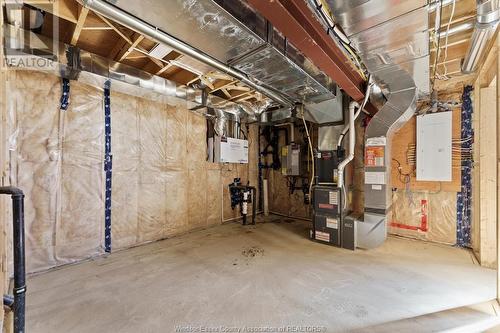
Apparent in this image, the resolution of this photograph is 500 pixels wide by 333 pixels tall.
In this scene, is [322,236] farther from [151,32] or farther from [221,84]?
[151,32]

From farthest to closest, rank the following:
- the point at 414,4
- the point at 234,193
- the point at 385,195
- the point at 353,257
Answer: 1. the point at 234,193
2. the point at 385,195
3. the point at 353,257
4. the point at 414,4

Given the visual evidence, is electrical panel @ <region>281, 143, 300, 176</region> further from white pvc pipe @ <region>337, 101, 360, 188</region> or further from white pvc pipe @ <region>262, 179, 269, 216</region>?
white pvc pipe @ <region>337, 101, 360, 188</region>

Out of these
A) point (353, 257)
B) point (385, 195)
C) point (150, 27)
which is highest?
point (150, 27)

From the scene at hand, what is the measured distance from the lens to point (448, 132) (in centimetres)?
313

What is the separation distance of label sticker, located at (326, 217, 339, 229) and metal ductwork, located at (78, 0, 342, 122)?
1.91 metres

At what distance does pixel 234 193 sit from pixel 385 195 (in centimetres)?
275

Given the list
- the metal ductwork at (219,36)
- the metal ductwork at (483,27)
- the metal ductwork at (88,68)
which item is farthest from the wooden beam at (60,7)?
the metal ductwork at (483,27)

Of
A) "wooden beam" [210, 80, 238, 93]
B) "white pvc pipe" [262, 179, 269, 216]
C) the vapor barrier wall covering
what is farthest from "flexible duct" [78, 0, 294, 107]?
"white pvc pipe" [262, 179, 269, 216]

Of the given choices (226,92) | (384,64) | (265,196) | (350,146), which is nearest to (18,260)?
(384,64)

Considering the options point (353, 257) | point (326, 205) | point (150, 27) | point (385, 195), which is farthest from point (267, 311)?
point (150, 27)

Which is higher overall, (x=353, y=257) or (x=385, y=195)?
(x=385, y=195)

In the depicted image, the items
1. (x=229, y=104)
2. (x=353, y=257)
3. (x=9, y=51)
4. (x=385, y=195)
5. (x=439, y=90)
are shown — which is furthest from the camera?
(x=229, y=104)

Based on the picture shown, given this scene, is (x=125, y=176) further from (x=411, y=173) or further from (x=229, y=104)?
(x=411, y=173)

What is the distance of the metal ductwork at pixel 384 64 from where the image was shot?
138cm
